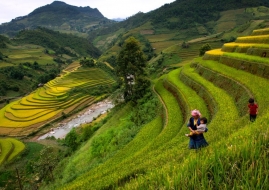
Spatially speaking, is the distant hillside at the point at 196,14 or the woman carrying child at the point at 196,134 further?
the distant hillside at the point at 196,14

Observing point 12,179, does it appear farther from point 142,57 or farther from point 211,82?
point 211,82

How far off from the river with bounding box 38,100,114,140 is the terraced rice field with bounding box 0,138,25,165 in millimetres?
6928

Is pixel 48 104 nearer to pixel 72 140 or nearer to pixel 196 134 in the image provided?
pixel 72 140

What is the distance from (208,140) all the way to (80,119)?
161ft

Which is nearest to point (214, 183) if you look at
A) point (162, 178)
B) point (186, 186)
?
point (186, 186)

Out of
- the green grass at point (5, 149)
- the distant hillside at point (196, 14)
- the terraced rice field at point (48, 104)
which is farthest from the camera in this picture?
the distant hillside at point (196, 14)

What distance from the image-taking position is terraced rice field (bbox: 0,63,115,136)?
178 feet

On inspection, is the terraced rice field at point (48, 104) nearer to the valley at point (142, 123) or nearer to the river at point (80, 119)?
the valley at point (142, 123)

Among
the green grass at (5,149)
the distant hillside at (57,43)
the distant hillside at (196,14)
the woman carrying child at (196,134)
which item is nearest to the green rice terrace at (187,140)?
the green grass at (5,149)

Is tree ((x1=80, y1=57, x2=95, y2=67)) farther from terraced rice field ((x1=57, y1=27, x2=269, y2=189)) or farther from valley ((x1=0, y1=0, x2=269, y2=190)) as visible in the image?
terraced rice field ((x1=57, y1=27, x2=269, y2=189))

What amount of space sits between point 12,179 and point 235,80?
3030 centimetres

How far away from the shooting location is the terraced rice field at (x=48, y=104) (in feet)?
178

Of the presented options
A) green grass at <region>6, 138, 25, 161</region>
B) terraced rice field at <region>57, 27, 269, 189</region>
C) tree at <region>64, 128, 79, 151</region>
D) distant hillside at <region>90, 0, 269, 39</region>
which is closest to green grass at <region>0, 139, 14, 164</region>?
green grass at <region>6, 138, 25, 161</region>

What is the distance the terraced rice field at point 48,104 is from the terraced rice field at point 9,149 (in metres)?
8.02
